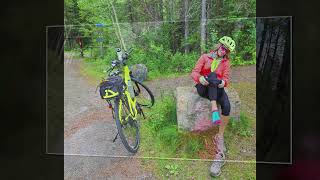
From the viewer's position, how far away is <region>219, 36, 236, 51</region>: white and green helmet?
2494 millimetres

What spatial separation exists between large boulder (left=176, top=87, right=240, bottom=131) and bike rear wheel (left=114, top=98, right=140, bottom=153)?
34cm

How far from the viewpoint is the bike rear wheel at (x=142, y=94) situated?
262 cm

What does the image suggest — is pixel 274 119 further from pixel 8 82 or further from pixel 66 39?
pixel 8 82

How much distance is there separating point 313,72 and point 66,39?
1776 mm

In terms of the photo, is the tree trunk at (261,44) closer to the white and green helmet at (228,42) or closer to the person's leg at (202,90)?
the white and green helmet at (228,42)

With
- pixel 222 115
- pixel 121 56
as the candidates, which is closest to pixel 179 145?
pixel 222 115

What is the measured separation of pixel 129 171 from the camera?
2.64 m

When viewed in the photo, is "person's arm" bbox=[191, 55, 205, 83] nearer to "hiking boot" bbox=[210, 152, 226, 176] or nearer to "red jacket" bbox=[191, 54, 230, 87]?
"red jacket" bbox=[191, 54, 230, 87]

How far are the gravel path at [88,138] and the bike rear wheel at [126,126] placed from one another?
0.04m

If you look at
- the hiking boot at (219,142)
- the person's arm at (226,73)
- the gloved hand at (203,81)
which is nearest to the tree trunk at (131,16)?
the gloved hand at (203,81)

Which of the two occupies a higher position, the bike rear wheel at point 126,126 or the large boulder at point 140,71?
the large boulder at point 140,71

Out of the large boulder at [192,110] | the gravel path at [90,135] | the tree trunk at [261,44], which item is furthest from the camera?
the gravel path at [90,135]

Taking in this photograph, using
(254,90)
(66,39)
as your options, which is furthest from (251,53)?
(66,39)

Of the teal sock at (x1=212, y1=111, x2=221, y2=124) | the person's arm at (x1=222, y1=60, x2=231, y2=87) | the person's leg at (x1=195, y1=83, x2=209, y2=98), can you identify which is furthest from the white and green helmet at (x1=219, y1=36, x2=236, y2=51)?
the teal sock at (x1=212, y1=111, x2=221, y2=124)
